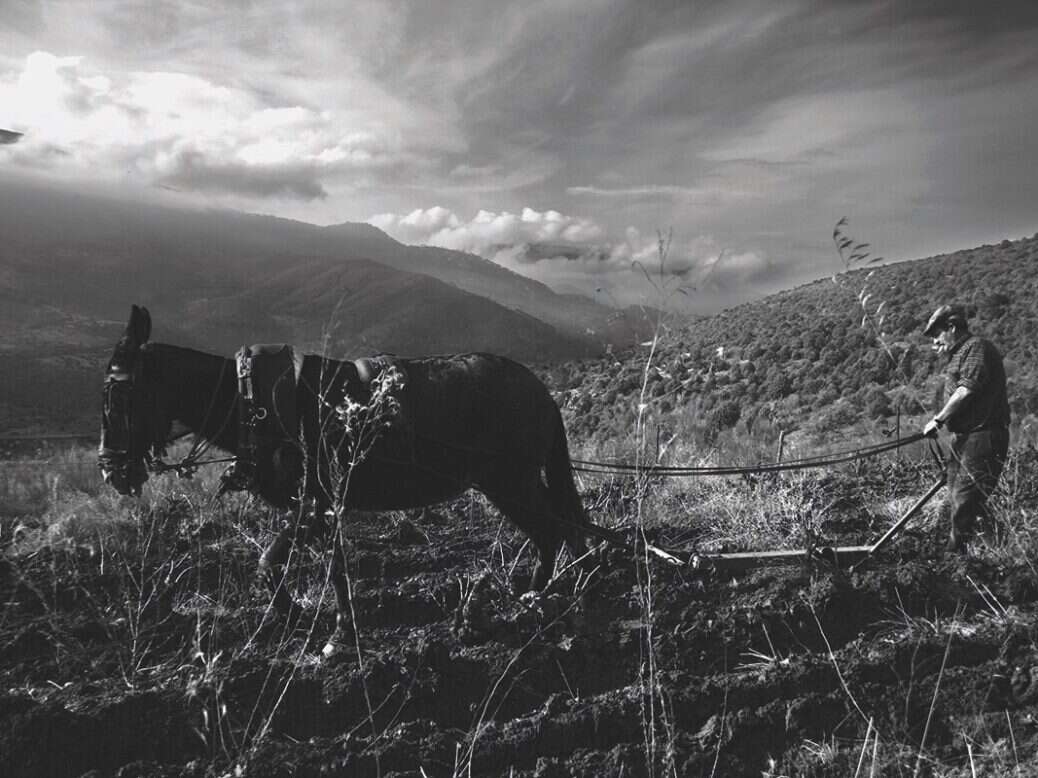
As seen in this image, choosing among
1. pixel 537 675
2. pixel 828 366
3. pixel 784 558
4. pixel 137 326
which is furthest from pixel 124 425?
pixel 828 366

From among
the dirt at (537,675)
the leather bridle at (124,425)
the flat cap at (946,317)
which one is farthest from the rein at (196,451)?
the flat cap at (946,317)

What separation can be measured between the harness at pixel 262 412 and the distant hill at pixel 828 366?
7.84 metres

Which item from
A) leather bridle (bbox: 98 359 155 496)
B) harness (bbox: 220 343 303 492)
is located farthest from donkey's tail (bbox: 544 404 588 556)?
leather bridle (bbox: 98 359 155 496)

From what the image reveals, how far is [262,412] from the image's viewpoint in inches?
145

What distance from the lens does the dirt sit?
280 centimetres

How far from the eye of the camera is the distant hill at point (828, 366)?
1431 cm

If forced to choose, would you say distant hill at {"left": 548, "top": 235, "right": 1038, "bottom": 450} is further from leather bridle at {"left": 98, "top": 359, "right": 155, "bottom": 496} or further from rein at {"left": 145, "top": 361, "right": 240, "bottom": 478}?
leather bridle at {"left": 98, "top": 359, "right": 155, "bottom": 496}

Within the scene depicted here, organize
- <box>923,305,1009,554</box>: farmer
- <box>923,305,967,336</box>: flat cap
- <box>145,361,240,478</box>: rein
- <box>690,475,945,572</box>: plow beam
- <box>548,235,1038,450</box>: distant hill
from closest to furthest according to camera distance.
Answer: <box>145,361,240,478</box>: rein
<box>690,475,945,572</box>: plow beam
<box>923,305,1009,554</box>: farmer
<box>923,305,967,336</box>: flat cap
<box>548,235,1038,450</box>: distant hill

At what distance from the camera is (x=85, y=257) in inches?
3221

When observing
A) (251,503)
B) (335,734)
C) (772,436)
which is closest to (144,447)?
(335,734)

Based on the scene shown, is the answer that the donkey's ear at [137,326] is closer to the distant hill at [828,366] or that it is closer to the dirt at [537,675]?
the dirt at [537,675]

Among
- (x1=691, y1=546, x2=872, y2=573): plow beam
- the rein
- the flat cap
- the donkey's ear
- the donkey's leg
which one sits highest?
the flat cap

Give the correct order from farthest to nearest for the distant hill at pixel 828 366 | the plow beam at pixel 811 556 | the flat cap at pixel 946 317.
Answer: the distant hill at pixel 828 366 < the flat cap at pixel 946 317 < the plow beam at pixel 811 556

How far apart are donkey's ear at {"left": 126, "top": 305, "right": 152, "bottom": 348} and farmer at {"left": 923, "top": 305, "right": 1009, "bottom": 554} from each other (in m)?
4.92
